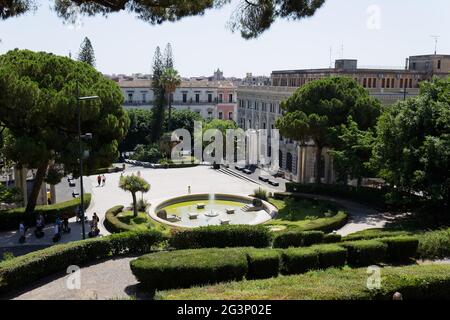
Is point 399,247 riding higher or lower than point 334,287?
lower

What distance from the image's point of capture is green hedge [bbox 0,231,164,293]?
15.3 meters

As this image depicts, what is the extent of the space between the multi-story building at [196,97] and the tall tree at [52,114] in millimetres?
49866

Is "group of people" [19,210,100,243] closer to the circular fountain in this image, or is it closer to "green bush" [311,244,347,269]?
the circular fountain

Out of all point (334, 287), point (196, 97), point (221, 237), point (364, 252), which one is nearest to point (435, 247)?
point (364, 252)

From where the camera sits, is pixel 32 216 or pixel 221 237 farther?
pixel 32 216

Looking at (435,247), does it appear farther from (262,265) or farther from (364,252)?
(262,265)

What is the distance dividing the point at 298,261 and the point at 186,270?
3770 millimetres

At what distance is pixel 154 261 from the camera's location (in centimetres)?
1455

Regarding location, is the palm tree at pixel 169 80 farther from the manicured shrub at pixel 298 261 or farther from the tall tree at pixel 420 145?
the manicured shrub at pixel 298 261

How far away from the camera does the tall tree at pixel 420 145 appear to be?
21.6m

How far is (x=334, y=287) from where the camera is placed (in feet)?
38.8
